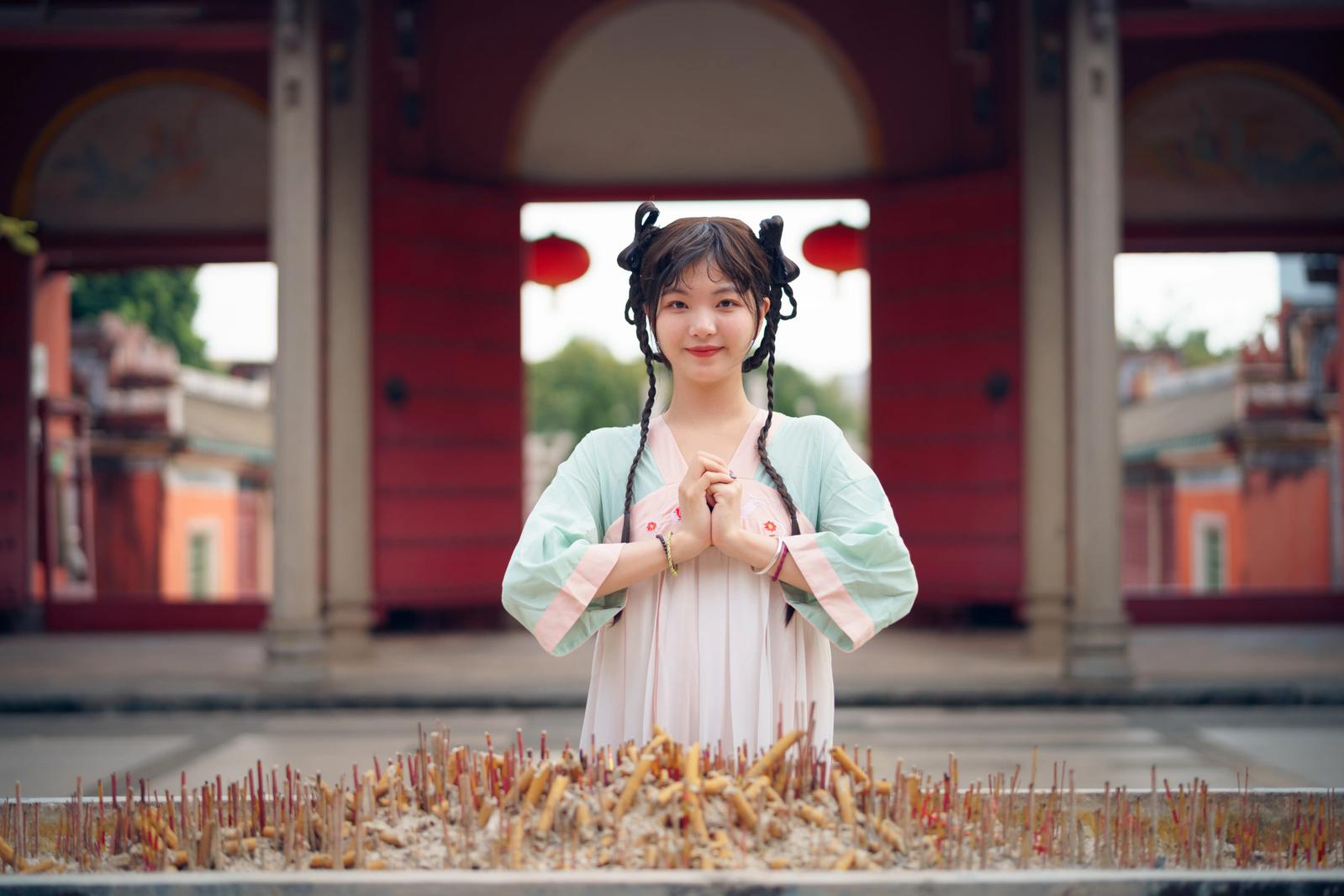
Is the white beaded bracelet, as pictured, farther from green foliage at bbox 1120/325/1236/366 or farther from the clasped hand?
green foliage at bbox 1120/325/1236/366

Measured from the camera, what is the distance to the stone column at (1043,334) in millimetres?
8234

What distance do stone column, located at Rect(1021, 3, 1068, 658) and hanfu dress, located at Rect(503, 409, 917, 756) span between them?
622 cm

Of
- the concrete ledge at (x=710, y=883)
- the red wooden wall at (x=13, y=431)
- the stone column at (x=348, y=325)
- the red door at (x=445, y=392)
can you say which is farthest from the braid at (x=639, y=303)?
the red wooden wall at (x=13, y=431)

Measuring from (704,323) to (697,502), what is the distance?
1.03ft

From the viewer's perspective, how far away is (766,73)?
927 centimetres

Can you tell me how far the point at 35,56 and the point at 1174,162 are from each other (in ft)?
25.9

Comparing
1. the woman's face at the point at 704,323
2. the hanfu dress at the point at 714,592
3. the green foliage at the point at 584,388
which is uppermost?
the green foliage at the point at 584,388

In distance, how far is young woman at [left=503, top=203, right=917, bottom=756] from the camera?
2.15m

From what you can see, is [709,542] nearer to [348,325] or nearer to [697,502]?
[697,502]

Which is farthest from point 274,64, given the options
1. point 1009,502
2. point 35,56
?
point 1009,502

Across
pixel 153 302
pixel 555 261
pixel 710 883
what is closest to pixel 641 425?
pixel 710 883

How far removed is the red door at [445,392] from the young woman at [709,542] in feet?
22.2

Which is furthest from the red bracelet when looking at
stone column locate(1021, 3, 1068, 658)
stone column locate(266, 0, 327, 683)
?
stone column locate(1021, 3, 1068, 658)

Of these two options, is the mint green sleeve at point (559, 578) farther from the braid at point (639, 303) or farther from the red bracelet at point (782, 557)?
the red bracelet at point (782, 557)
